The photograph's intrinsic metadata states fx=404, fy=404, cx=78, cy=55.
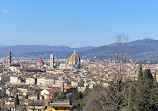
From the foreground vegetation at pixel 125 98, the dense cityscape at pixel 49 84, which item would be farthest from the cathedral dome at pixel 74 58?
the foreground vegetation at pixel 125 98

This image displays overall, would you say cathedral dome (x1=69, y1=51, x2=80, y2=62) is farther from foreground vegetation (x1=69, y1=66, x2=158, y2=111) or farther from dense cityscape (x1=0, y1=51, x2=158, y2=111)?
foreground vegetation (x1=69, y1=66, x2=158, y2=111)

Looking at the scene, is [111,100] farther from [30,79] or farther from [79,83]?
[30,79]

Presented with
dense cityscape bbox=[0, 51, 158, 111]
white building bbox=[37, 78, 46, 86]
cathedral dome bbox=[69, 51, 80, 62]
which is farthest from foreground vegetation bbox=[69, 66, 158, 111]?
cathedral dome bbox=[69, 51, 80, 62]

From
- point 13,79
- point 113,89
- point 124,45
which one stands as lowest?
point 13,79

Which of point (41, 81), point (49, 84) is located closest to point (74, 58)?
point (41, 81)

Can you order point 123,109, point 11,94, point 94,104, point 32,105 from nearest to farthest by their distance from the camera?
1. point 123,109
2. point 94,104
3. point 32,105
4. point 11,94

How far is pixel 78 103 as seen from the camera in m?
27.7

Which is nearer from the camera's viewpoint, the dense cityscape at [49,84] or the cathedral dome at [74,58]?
the dense cityscape at [49,84]

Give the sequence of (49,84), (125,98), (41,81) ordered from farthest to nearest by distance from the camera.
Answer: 1. (41,81)
2. (49,84)
3. (125,98)

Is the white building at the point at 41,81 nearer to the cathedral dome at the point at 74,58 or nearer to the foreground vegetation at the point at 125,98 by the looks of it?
the cathedral dome at the point at 74,58

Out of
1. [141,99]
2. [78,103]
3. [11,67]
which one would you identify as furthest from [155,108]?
[11,67]

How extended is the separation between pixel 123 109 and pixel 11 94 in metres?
35.5

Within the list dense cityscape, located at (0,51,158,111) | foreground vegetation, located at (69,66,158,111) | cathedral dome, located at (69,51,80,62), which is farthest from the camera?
cathedral dome, located at (69,51,80,62)

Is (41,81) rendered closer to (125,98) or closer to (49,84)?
(49,84)
